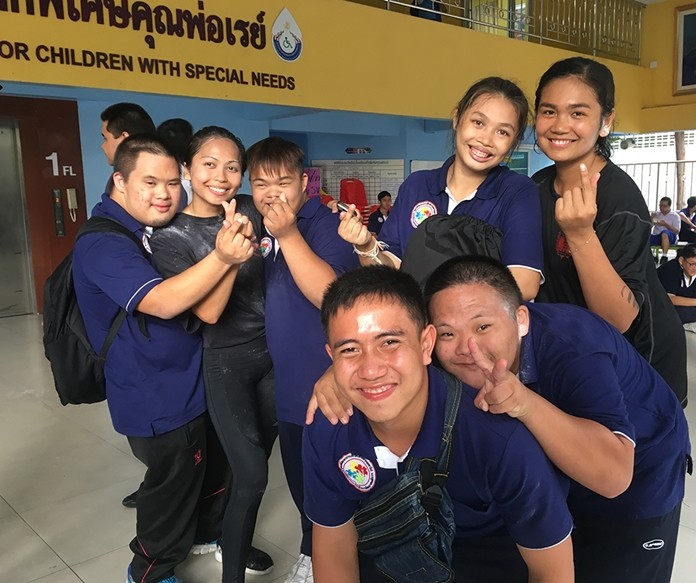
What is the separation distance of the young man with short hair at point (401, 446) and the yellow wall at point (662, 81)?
8861 mm

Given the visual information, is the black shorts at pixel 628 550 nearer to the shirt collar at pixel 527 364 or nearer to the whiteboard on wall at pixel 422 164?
the shirt collar at pixel 527 364

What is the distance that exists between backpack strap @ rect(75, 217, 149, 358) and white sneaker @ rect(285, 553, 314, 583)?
997mm

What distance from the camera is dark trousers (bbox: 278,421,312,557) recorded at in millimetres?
1946

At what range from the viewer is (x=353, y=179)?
9539 millimetres

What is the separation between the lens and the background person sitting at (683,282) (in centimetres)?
546

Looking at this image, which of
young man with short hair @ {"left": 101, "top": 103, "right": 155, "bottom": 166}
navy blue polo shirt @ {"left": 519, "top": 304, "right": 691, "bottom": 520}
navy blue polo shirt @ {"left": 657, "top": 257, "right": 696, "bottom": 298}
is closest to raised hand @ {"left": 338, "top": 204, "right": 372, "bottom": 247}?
navy blue polo shirt @ {"left": 519, "top": 304, "right": 691, "bottom": 520}

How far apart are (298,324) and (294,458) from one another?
1.55 feet

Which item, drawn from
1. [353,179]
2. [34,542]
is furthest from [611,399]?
[353,179]

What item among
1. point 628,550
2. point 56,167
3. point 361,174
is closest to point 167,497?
point 628,550

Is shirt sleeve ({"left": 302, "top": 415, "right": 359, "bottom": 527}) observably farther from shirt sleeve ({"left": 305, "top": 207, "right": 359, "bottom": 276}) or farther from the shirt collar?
shirt sleeve ({"left": 305, "top": 207, "right": 359, "bottom": 276})

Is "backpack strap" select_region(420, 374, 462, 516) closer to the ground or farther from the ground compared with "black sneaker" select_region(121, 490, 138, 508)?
farther from the ground

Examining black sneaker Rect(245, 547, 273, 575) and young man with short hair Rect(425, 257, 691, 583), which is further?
black sneaker Rect(245, 547, 273, 575)

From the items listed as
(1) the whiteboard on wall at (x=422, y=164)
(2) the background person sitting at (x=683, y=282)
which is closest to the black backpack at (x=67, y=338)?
(2) the background person sitting at (x=683, y=282)

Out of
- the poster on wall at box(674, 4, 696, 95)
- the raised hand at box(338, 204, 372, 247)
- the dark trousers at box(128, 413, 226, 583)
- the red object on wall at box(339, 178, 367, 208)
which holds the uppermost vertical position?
→ the poster on wall at box(674, 4, 696, 95)
